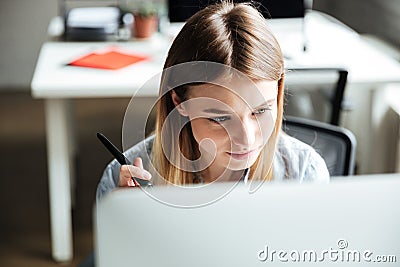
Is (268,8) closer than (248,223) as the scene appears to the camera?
No

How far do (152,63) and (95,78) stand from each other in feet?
0.93

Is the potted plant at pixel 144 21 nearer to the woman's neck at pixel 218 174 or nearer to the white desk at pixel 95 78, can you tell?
the white desk at pixel 95 78

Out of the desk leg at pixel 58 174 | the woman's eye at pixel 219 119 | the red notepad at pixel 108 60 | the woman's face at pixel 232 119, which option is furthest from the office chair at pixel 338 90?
the woman's eye at pixel 219 119

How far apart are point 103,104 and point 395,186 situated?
3916 mm

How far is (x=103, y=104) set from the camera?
179 inches

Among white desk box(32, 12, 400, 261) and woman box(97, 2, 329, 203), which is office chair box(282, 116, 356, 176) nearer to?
woman box(97, 2, 329, 203)

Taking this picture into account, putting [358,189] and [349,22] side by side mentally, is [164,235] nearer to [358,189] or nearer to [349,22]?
[358,189]

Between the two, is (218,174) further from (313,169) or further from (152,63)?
(152,63)

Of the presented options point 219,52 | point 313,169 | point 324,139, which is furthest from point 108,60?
point 219,52

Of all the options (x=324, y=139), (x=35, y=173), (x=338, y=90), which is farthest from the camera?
(x=35, y=173)

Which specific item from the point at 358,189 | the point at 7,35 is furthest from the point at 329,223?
the point at 7,35

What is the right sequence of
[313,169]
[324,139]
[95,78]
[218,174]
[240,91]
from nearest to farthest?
[240,91] → [218,174] → [313,169] → [324,139] → [95,78]

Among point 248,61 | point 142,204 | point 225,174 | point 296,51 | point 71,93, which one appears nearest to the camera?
point 142,204

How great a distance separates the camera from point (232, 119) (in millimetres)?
1211
